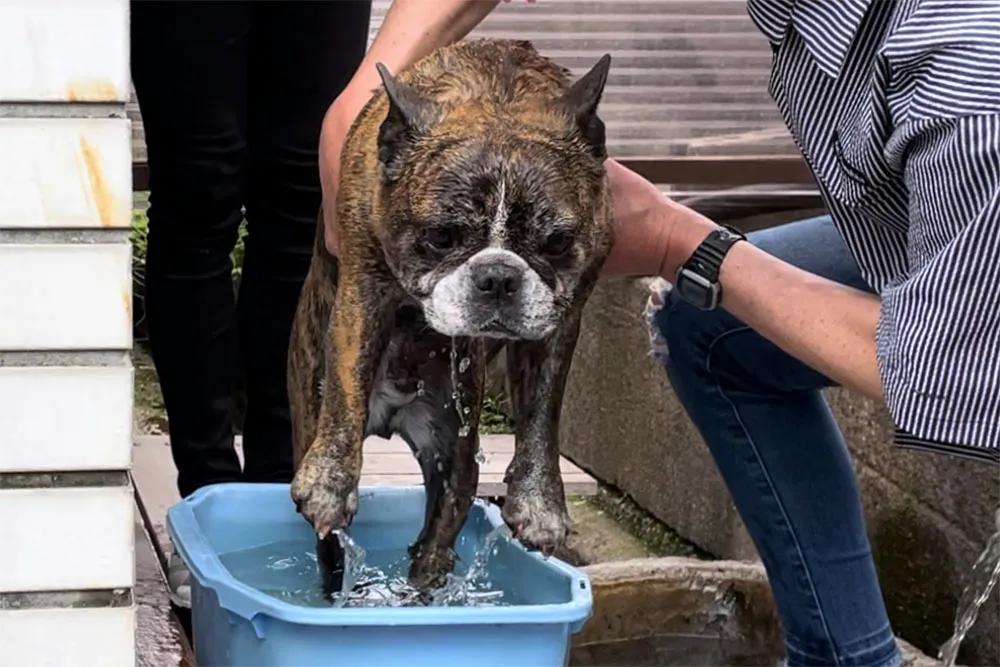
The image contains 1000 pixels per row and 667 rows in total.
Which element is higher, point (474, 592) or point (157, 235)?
point (157, 235)

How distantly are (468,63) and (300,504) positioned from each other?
755 mm

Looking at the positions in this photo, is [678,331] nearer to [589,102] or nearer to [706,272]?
[706,272]

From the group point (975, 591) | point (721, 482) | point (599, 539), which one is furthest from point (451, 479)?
point (599, 539)

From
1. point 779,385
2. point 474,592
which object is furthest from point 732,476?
point 474,592

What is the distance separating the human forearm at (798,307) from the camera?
7.30 feet

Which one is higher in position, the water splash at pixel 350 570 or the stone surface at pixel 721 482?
the water splash at pixel 350 570

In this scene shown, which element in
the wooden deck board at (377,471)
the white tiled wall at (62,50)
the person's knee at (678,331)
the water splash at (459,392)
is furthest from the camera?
the wooden deck board at (377,471)

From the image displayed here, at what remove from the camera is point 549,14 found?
450 centimetres

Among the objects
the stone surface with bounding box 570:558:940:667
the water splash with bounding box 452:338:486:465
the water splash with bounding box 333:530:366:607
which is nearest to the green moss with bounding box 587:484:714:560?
the stone surface with bounding box 570:558:940:667

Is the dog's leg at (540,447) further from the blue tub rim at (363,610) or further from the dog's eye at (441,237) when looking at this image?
the dog's eye at (441,237)

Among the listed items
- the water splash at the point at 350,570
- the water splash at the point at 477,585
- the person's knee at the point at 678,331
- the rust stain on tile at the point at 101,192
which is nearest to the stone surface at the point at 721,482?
the person's knee at the point at 678,331

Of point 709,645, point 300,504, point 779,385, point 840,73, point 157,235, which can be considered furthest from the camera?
point 709,645

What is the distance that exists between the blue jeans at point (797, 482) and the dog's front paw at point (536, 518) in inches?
30.0

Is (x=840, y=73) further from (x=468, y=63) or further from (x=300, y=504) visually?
(x=300, y=504)
